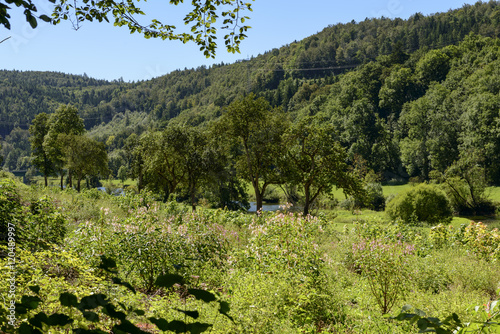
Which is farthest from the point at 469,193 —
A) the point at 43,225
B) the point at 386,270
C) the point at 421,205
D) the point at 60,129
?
the point at 60,129

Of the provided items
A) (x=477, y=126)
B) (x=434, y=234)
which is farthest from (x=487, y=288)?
(x=477, y=126)

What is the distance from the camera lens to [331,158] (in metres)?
18.8

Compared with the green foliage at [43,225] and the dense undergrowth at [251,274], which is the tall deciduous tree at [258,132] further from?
the green foliage at [43,225]

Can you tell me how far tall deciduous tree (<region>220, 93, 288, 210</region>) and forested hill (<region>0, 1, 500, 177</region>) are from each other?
4323cm

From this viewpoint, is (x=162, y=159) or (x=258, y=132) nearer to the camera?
(x=258, y=132)

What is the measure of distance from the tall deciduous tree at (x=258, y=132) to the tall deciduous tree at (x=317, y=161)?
755 mm

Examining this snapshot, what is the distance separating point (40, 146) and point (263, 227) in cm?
3389

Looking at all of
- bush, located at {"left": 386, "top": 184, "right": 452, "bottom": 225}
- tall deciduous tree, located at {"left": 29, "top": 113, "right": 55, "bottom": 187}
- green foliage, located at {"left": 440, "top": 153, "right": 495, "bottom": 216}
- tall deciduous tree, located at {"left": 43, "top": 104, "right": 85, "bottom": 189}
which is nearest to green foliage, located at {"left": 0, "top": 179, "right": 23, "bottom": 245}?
bush, located at {"left": 386, "top": 184, "right": 452, "bottom": 225}

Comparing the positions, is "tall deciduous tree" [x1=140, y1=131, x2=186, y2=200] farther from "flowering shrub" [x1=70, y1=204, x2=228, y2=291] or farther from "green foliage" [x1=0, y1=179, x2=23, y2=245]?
"flowering shrub" [x1=70, y1=204, x2=228, y2=291]

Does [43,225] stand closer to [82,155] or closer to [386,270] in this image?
[386,270]

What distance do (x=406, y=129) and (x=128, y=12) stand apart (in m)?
78.0

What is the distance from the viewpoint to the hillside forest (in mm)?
3369

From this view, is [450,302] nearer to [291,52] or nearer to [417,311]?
[417,311]

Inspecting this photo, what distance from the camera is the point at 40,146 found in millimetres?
33000
